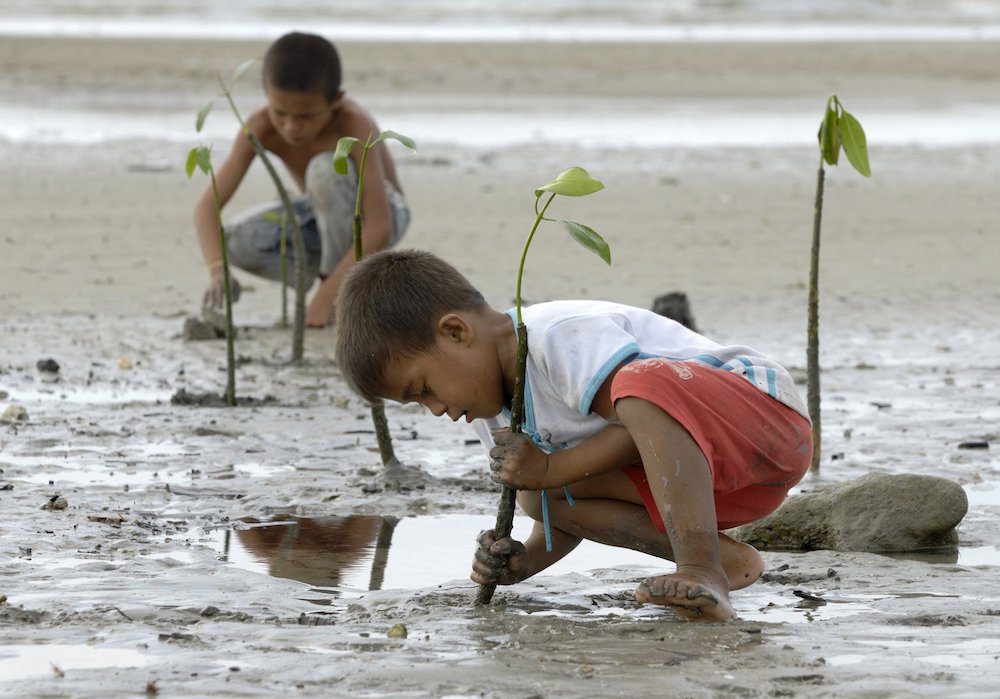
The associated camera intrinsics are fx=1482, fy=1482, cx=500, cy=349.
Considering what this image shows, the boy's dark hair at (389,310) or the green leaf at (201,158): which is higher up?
the green leaf at (201,158)

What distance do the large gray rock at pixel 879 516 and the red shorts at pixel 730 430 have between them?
472 millimetres

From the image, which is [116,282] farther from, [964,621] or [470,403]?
[964,621]

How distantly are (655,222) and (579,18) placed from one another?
1029 inches

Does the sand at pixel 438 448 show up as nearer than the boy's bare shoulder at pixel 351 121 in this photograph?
Yes

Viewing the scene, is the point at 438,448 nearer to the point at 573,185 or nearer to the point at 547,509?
the point at 547,509

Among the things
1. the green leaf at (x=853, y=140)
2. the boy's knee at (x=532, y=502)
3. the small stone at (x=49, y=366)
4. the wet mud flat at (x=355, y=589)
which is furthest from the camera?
the small stone at (x=49, y=366)

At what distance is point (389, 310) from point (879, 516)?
Result: 57.6 inches

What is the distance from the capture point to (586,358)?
3.04m

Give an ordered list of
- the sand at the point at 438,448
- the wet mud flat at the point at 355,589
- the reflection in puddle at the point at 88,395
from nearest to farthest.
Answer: the wet mud flat at the point at 355,589, the sand at the point at 438,448, the reflection in puddle at the point at 88,395

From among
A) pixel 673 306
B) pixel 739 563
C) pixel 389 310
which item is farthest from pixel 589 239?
pixel 673 306

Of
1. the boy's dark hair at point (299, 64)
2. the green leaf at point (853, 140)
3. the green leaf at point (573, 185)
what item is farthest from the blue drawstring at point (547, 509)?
the boy's dark hair at point (299, 64)

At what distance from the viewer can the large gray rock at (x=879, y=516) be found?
368cm

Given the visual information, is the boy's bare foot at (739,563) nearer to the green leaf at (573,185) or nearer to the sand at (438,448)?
the sand at (438,448)

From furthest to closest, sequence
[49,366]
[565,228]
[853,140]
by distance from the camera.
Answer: [49,366] < [853,140] < [565,228]
